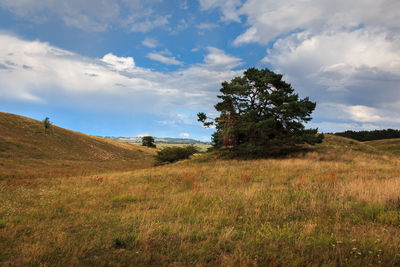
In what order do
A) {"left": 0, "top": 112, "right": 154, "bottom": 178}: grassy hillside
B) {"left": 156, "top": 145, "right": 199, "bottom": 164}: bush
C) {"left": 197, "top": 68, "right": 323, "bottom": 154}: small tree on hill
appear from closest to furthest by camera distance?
{"left": 197, "top": 68, "right": 323, "bottom": 154}: small tree on hill
{"left": 156, "top": 145, "right": 199, "bottom": 164}: bush
{"left": 0, "top": 112, "right": 154, "bottom": 178}: grassy hillside

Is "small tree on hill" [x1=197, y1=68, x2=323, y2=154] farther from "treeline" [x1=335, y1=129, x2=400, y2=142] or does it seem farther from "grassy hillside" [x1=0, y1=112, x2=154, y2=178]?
"treeline" [x1=335, y1=129, x2=400, y2=142]

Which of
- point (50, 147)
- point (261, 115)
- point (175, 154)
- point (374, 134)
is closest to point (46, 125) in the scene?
point (50, 147)

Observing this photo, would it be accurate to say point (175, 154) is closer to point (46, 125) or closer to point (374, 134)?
point (46, 125)

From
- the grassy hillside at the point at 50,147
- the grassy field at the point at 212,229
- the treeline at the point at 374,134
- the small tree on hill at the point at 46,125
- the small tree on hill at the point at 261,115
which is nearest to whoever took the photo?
the grassy field at the point at 212,229

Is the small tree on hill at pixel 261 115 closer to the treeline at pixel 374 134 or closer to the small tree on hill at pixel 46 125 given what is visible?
the small tree on hill at pixel 46 125

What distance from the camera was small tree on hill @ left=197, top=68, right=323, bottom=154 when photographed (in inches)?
864

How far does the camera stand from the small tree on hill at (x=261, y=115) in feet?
72.0

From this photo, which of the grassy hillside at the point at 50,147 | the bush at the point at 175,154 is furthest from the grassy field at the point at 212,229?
the grassy hillside at the point at 50,147

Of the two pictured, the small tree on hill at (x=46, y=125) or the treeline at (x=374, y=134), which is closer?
the small tree on hill at (x=46, y=125)

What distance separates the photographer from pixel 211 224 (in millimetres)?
5293

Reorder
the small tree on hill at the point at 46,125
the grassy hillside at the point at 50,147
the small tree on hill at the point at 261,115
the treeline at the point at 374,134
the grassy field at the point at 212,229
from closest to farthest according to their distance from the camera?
the grassy field at the point at 212,229 < the small tree on hill at the point at 261,115 < the grassy hillside at the point at 50,147 < the small tree on hill at the point at 46,125 < the treeline at the point at 374,134

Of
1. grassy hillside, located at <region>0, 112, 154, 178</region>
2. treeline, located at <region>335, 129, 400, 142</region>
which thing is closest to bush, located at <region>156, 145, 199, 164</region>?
grassy hillside, located at <region>0, 112, 154, 178</region>

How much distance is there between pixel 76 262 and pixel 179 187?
6.47m

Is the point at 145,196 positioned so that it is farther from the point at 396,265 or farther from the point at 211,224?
the point at 396,265
